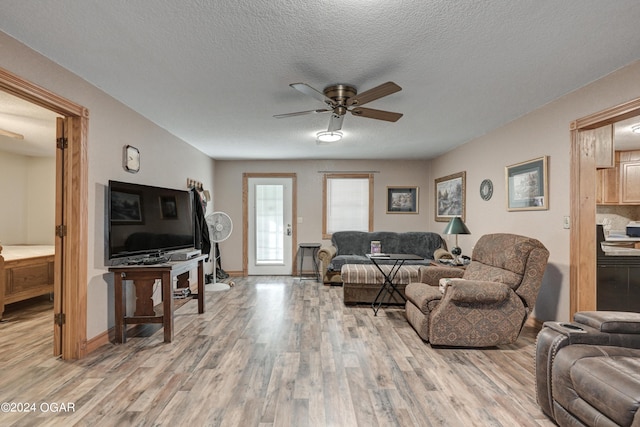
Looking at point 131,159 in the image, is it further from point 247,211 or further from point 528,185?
point 528,185

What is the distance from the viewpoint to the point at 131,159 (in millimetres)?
3490

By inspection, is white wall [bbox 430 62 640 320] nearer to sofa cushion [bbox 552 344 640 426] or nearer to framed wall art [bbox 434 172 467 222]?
framed wall art [bbox 434 172 467 222]

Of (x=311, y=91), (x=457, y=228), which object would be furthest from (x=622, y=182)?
(x=311, y=91)

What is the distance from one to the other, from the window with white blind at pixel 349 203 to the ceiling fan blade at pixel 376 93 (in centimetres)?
388

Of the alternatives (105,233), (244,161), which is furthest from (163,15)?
(244,161)

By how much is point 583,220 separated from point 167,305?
3.93 metres

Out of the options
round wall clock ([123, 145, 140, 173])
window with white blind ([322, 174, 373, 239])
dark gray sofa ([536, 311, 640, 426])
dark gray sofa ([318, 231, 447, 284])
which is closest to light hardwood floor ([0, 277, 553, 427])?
dark gray sofa ([536, 311, 640, 426])

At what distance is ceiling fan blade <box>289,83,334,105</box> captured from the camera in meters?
A: 2.46

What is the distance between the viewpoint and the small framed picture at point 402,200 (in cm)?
678

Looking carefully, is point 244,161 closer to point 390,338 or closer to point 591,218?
point 390,338

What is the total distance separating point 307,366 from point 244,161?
4875 mm

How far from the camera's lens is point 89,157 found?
2885 millimetres

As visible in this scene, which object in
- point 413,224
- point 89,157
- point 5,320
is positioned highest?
point 89,157

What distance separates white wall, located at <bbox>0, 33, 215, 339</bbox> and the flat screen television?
137 mm
